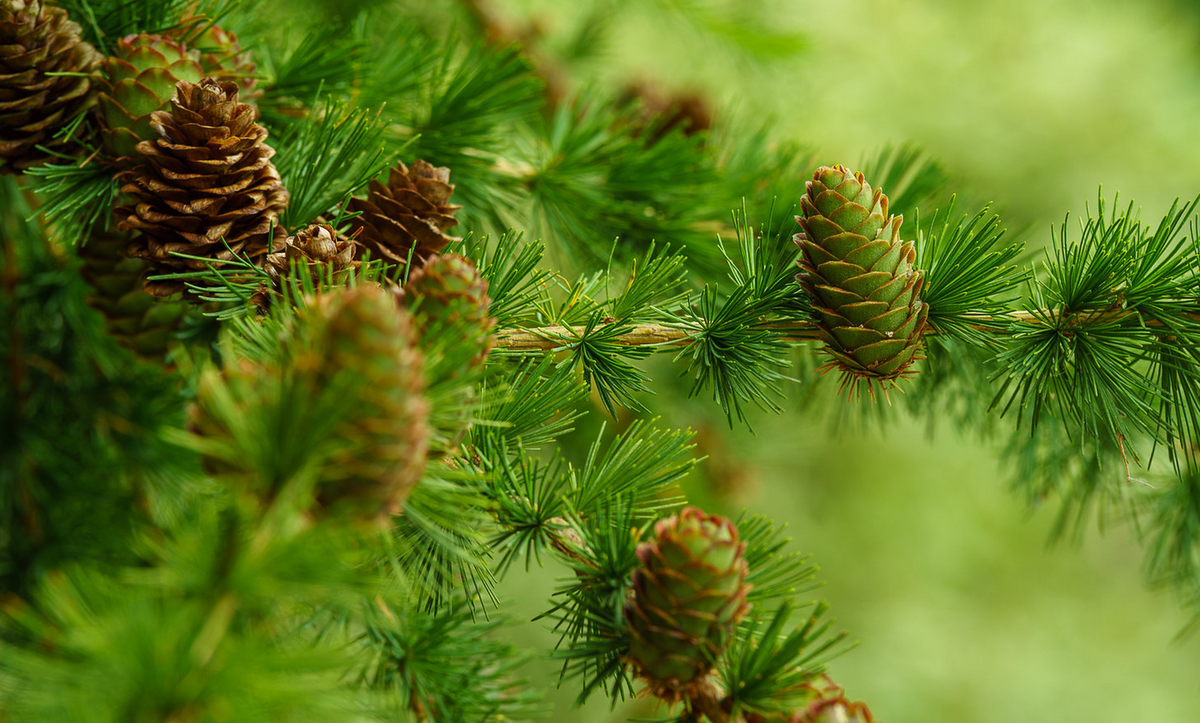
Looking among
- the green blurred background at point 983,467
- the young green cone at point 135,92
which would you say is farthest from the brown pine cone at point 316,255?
the green blurred background at point 983,467

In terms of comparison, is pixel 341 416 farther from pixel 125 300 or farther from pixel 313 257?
pixel 125 300

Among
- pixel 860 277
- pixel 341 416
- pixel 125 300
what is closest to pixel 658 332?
pixel 860 277

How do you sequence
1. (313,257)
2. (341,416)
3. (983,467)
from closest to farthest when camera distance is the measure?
(341,416), (313,257), (983,467)

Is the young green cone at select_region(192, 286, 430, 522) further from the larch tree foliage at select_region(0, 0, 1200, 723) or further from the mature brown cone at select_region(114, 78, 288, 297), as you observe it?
the mature brown cone at select_region(114, 78, 288, 297)

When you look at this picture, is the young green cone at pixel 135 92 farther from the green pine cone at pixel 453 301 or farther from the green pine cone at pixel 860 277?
the green pine cone at pixel 860 277

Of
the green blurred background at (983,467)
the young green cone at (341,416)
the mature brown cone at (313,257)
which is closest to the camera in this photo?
the young green cone at (341,416)

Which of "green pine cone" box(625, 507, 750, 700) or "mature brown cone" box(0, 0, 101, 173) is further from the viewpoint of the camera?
"mature brown cone" box(0, 0, 101, 173)

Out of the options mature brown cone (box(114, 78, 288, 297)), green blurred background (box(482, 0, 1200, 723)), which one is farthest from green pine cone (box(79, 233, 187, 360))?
green blurred background (box(482, 0, 1200, 723))
